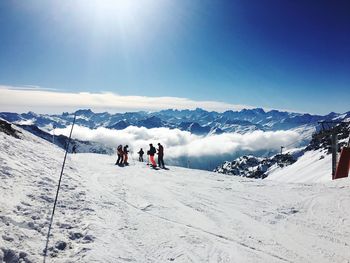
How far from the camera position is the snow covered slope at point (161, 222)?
6876mm

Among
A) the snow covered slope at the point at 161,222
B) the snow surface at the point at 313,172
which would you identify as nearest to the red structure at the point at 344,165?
the snow covered slope at the point at 161,222

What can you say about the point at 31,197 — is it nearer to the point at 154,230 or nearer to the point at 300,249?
the point at 154,230

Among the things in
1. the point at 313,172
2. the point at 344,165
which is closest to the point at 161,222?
the point at 344,165

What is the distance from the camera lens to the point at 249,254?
23.5 feet

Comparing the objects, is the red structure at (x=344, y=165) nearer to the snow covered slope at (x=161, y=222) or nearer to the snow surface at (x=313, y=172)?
the snow covered slope at (x=161, y=222)

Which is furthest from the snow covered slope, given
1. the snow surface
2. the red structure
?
the snow surface

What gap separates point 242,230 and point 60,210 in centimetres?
533

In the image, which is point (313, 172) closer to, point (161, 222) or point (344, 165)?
point (344, 165)

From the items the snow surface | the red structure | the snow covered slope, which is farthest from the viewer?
the snow surface

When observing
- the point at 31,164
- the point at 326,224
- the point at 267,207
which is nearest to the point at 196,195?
the point at 267,207

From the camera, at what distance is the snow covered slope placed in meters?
6.88

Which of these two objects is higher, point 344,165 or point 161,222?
point 344,165

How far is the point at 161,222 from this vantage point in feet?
29.9

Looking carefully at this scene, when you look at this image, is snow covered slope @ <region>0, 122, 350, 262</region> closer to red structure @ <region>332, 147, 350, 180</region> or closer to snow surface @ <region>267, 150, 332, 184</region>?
red structure @ <region>332, 147, 350, 180</region>
